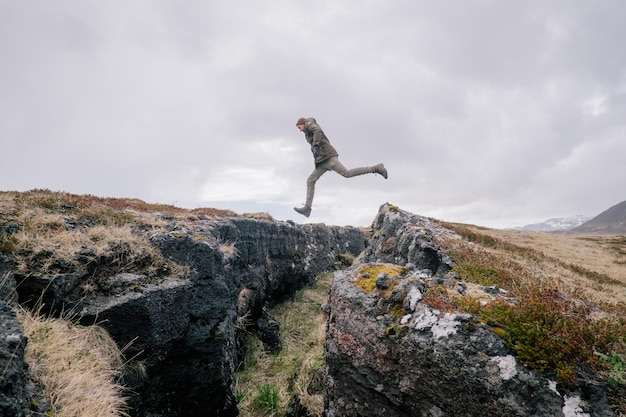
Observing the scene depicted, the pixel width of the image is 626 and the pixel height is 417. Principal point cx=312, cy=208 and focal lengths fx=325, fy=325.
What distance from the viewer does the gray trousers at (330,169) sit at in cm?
1730

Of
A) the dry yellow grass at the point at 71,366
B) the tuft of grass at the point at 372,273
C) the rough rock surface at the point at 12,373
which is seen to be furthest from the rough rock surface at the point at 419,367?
the rough rock surface at the point at 12,373

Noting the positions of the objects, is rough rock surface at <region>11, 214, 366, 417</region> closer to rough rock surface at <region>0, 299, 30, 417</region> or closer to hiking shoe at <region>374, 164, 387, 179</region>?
rough rock surface at <region>0, 299, 30, 417</region>

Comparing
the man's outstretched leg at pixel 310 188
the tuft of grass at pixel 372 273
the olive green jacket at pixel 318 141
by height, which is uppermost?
the olive green jacket at pixel 318 141

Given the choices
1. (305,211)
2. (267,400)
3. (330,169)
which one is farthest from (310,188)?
(267,400)

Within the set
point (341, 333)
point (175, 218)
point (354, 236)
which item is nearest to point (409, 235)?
point (341, 333)

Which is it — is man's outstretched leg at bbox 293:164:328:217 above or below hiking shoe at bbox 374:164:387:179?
below

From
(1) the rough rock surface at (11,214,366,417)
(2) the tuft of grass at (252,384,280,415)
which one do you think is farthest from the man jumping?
(2) the tuft of grass at (252,384,280,415)

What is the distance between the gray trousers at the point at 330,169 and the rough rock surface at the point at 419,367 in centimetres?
959

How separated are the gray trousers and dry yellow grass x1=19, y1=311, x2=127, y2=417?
1266cm

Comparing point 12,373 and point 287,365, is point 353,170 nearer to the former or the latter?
point 287,365

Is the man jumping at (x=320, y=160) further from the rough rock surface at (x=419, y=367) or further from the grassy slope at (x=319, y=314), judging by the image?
the rough rock surface at (x=419, y=367)

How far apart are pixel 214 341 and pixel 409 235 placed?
845 cm

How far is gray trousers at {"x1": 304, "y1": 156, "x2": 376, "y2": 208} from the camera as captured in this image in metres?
17.3

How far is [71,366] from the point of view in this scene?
4828 mm
